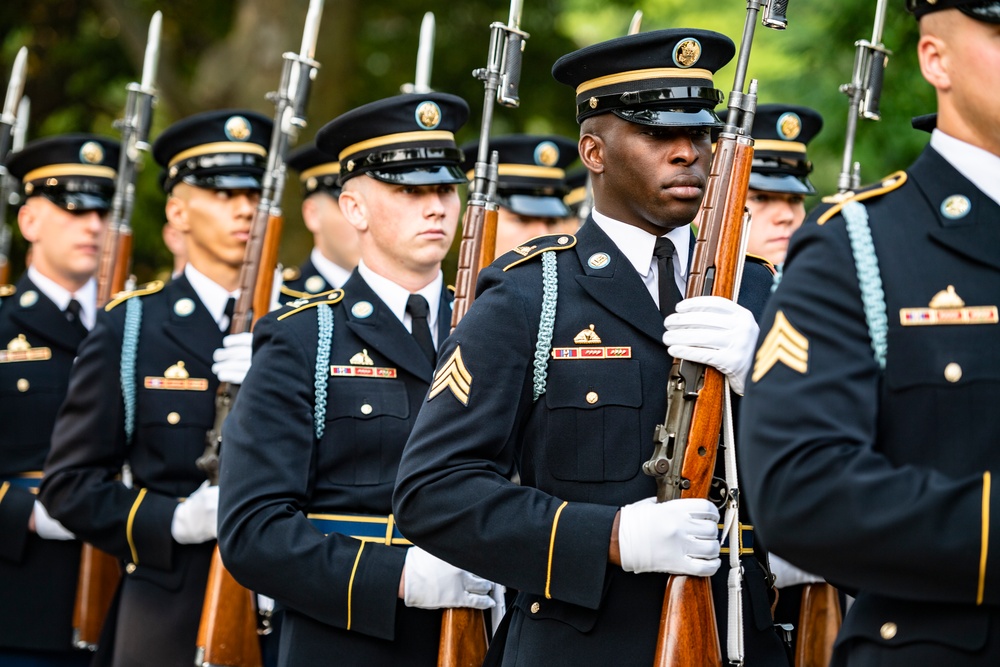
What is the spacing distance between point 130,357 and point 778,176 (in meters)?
2.91

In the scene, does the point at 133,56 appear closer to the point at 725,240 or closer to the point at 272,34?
the point at 272,34

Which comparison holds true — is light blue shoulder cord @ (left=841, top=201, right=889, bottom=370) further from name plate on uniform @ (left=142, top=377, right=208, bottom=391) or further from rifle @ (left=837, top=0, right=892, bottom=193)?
name plate on uniform @ (left=142, top=377, right=208, bottom=391)

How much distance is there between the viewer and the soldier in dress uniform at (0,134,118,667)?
6.67 metres

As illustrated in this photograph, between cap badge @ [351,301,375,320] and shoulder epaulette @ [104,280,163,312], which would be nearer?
cap badge @ [351,301,375,320]

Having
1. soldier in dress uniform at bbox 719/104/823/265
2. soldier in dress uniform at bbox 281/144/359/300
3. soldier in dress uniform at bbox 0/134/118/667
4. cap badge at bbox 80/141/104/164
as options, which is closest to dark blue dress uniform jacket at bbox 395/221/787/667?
soldier in dress uniform at bbox 719/104/823/265

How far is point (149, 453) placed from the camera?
19.7 ft

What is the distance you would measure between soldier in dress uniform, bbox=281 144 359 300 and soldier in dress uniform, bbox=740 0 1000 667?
16.8 ft

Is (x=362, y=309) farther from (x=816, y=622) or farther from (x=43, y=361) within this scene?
(x=43, y=361)

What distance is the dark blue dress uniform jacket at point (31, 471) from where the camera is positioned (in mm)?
6641

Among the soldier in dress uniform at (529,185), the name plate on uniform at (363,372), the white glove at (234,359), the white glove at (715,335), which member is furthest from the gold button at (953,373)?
the soldier in dress uniform at (529,185)

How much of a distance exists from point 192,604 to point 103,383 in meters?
0.99

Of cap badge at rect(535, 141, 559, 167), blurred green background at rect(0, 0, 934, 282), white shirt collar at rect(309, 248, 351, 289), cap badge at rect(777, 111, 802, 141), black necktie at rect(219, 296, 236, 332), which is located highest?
blurred green background at rect(0, 0, 934, 282)

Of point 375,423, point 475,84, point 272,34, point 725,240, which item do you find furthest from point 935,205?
point 475,84

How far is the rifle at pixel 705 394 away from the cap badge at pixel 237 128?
3784 mm
